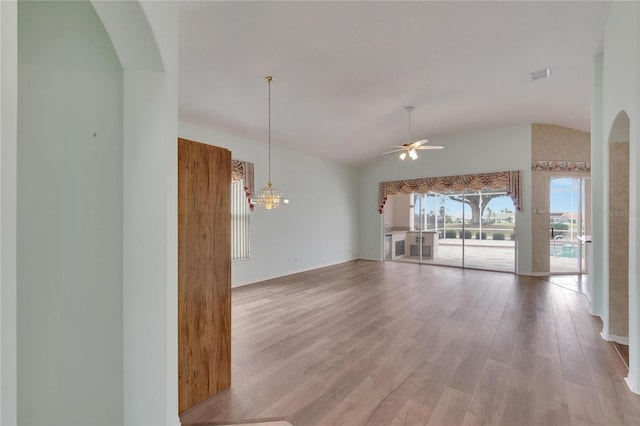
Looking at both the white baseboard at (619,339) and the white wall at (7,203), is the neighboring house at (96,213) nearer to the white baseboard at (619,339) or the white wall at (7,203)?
the white wall at (7,203)

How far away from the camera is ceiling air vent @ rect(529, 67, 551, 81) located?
4.27 meters

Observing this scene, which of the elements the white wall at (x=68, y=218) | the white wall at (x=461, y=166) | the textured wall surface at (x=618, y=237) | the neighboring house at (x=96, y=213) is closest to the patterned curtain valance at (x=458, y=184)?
the white wall at (x=461, y=166)

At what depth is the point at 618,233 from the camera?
3361mm

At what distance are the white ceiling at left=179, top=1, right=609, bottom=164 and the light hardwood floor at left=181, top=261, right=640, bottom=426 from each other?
320 centimetres

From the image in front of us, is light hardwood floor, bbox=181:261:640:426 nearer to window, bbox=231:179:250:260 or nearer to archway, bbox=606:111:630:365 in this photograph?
archway, bbox=606:111:630:365

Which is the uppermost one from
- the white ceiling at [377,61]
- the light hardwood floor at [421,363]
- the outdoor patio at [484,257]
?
the white ceiling at [377,61]

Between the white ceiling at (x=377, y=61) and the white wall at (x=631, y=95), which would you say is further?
the white ceiling at (x=377, y=61)

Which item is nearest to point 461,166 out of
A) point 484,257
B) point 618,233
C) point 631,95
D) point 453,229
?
point 453,229

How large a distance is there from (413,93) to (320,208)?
13.2ft

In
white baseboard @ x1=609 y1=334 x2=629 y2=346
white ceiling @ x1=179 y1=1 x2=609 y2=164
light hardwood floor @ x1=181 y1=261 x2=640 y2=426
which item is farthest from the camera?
white baseboard @ x1=609 y1=334 x2=629 y2=346

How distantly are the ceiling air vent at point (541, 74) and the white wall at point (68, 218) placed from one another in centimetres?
530

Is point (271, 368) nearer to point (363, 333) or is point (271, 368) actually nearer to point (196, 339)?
point (196, 339)

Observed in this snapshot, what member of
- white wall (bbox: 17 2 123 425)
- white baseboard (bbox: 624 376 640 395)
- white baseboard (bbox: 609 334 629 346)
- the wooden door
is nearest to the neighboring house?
white wall (bbox: 17 2 123 425)

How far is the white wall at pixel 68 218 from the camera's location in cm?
152
